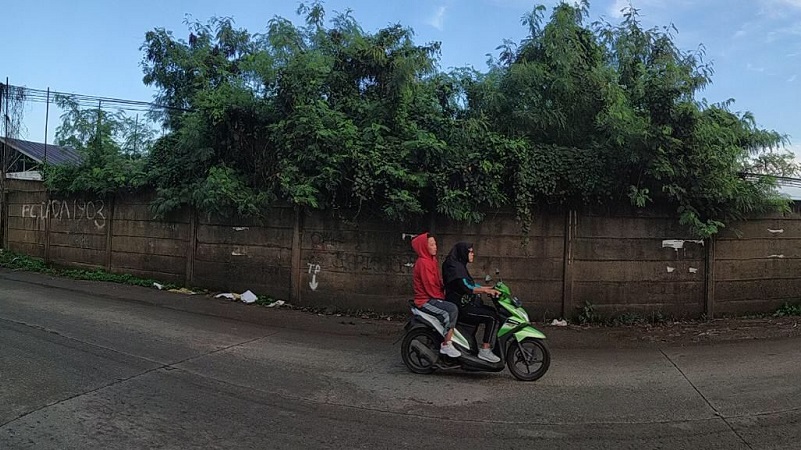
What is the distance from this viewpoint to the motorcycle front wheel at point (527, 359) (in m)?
5.71

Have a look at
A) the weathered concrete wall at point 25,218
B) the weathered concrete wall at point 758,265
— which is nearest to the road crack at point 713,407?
the weathered concrete wall at point 758,265

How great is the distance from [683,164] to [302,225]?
6234 millimetres

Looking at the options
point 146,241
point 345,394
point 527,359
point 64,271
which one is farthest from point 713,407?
point 64,271

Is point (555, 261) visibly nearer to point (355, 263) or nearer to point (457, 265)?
point (355, 263)

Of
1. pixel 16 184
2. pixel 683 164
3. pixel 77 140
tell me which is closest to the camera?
pixel 683 164

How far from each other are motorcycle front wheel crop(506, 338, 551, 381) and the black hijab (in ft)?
2.81

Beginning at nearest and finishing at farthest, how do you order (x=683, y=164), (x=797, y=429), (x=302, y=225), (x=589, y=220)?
(x=797, y=429) → (x=683, y=164) → (x=589, y=220) → (x=302, y=225)

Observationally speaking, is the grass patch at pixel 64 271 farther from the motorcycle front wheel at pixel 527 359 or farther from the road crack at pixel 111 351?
the motorcycle front wheel at pixel 527 359

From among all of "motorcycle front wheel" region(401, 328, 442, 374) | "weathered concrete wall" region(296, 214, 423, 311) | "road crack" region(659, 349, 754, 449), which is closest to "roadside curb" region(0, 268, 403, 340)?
"weathered concrete wall" region(296, 214, 423, 311)

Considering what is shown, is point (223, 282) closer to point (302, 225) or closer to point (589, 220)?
point (302, 225)

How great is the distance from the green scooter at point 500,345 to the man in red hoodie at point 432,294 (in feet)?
0.23

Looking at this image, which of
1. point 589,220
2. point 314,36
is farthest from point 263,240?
point 589,220

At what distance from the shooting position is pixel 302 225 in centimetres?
968

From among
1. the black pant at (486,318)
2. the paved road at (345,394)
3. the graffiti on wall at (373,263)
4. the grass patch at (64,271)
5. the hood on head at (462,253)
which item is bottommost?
the paved road at (345,394)
